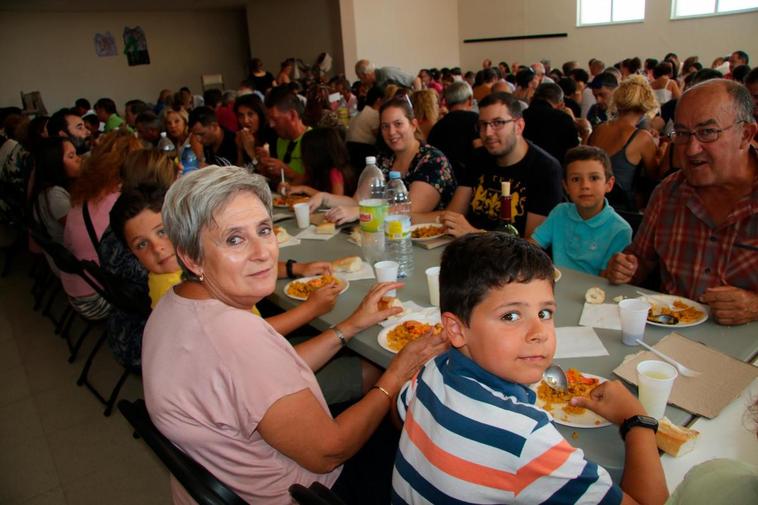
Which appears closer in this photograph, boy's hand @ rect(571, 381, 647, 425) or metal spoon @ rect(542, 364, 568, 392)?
boy's hand @ rect(571, 381, 647, 425)

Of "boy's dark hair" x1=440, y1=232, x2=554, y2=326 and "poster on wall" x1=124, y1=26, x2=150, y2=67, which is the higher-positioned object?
"poster on wall" x1=124, y1=26, x2=150, y2=67

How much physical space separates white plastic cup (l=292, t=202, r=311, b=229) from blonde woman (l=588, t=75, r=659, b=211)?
2.41 metres

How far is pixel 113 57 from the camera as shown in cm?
1534

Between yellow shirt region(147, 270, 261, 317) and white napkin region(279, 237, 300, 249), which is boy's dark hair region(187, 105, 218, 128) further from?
yellow shirt region(147, 270, 261, 317)

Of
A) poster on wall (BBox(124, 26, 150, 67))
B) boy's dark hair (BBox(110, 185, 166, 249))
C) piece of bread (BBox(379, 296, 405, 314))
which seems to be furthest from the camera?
poster on wall (BBox(124, 26, 150, 67))

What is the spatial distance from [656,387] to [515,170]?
1.90 m

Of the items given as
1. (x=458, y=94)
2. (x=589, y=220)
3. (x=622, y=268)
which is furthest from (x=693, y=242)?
(x=458, y=94)

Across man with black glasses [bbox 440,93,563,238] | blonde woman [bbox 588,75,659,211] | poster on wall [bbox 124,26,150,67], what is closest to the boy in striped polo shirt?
man with black glasses [bbox 440,93,563,238]

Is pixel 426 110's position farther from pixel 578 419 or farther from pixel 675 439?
pixel 675 439

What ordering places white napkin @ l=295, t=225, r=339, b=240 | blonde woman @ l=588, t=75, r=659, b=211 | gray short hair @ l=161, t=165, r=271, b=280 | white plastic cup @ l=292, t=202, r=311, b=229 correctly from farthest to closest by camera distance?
blonde woman @ l=588, t=75, r=659, b=211 < white plastic cup @ l=292, t=202, r=311, b=229 < white napkin @ l=295, t=225, r=339, b=240 < gray short hair @ l=161, t=165, r=271, b=280

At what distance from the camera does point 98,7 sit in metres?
14.1

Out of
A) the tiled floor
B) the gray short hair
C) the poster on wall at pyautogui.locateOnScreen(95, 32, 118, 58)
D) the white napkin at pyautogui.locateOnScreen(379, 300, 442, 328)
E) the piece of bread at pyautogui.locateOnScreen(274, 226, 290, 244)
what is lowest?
the tiled floor

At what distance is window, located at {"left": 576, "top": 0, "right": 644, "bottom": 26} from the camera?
12055mm

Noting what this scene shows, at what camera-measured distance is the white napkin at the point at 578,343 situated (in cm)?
162
